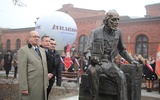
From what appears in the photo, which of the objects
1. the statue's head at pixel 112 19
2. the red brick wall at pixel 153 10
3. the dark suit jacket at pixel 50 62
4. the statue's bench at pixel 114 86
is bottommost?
the statue's bench at pixel 114 86

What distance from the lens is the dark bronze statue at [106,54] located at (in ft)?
14.8

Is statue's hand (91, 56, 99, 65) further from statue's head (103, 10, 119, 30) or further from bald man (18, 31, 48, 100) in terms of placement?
bald man (18, 31, 48, 100)

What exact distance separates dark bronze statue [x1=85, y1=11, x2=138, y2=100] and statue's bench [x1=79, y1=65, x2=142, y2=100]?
0.14 m

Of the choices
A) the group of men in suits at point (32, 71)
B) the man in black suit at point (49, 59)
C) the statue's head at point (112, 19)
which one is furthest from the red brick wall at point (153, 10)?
the group of men in suits at point (32, 71)

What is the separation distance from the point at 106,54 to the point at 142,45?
52.9ft

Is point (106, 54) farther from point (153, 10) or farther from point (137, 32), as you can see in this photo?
point (153, 10)

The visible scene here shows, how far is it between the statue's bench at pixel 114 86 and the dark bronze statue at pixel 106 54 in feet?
0.47

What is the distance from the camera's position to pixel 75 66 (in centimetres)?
1369

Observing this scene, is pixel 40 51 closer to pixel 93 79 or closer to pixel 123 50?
pixel 93 79

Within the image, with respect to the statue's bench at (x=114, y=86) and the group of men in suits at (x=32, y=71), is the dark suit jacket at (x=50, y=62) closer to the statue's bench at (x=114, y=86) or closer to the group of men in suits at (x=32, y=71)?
the group of men in suits at (x=32, y=71)

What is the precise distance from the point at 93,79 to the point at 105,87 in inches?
14.2

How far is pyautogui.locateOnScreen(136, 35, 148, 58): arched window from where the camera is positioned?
A: 785 inches

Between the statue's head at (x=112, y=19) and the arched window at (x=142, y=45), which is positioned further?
the arched window at (x=142, y=45)

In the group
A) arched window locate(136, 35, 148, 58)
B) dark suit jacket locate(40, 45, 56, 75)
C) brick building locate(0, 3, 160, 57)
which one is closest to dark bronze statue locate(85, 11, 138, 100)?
dark suit jacket locate(40, 45, 56, 75)
